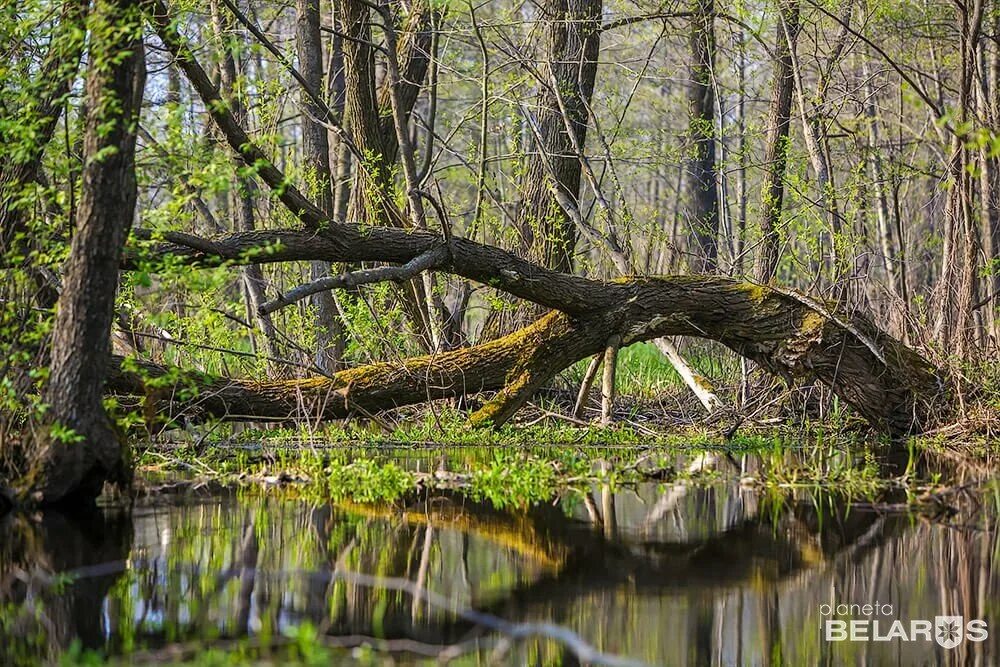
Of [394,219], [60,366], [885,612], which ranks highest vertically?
[394,219]

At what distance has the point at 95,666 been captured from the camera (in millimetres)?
3615

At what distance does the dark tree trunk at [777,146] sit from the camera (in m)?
14.3

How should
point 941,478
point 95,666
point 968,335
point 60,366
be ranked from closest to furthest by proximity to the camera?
1. point 95,666
2. point 60,366
3. point 941,478
4. point 968,335

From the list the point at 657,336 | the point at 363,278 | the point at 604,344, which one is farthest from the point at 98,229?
the point at 657,336

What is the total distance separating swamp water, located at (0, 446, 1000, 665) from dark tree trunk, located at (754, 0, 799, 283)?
6794mm

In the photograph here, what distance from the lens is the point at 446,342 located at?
530 inches

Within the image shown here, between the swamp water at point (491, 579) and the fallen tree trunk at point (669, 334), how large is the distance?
11.5ft

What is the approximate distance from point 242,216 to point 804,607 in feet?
38.6

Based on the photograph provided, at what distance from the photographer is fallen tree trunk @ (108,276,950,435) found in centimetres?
1132

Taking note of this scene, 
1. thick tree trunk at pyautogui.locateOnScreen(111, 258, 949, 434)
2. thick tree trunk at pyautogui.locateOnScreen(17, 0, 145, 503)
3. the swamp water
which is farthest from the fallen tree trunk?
thick tree trunk at pyautogui.locateOnScreen(17, 0, 145, 503)

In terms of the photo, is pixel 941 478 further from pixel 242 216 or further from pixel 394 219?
pixel 242 216

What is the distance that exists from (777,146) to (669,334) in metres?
4.71

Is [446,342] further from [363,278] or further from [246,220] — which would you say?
[246,220]

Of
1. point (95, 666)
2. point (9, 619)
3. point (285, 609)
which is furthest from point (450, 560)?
point (95, 666)
